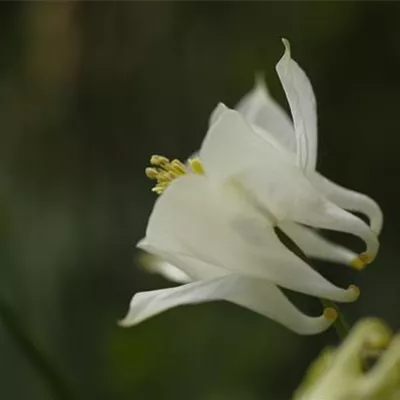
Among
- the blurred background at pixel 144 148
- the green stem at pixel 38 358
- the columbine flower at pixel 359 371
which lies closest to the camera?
the columbine flower at pixel 359 371

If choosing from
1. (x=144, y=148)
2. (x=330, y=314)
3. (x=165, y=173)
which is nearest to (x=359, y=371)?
(x=330, y=314)

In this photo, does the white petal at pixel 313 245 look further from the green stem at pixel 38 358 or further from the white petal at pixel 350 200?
the green stem at pixel 38 358

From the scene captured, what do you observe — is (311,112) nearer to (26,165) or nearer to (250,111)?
(250,111)

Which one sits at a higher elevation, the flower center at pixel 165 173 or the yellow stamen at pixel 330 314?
the flower center at pixel 165 173

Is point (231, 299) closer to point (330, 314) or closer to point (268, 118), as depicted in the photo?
point (330, 314)

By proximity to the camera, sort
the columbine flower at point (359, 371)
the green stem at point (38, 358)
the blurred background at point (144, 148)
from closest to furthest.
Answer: the columbine flower at point (359, 371), the green stem at point (38, 358), the blurred background at point (144, 148)

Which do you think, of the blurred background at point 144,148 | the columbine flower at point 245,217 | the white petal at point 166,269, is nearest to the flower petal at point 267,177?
the columbine flower at point 245,217

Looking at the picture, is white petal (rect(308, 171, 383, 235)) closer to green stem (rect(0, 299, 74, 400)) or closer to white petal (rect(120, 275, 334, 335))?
white petal (rect(120, 275, 334, 335))
